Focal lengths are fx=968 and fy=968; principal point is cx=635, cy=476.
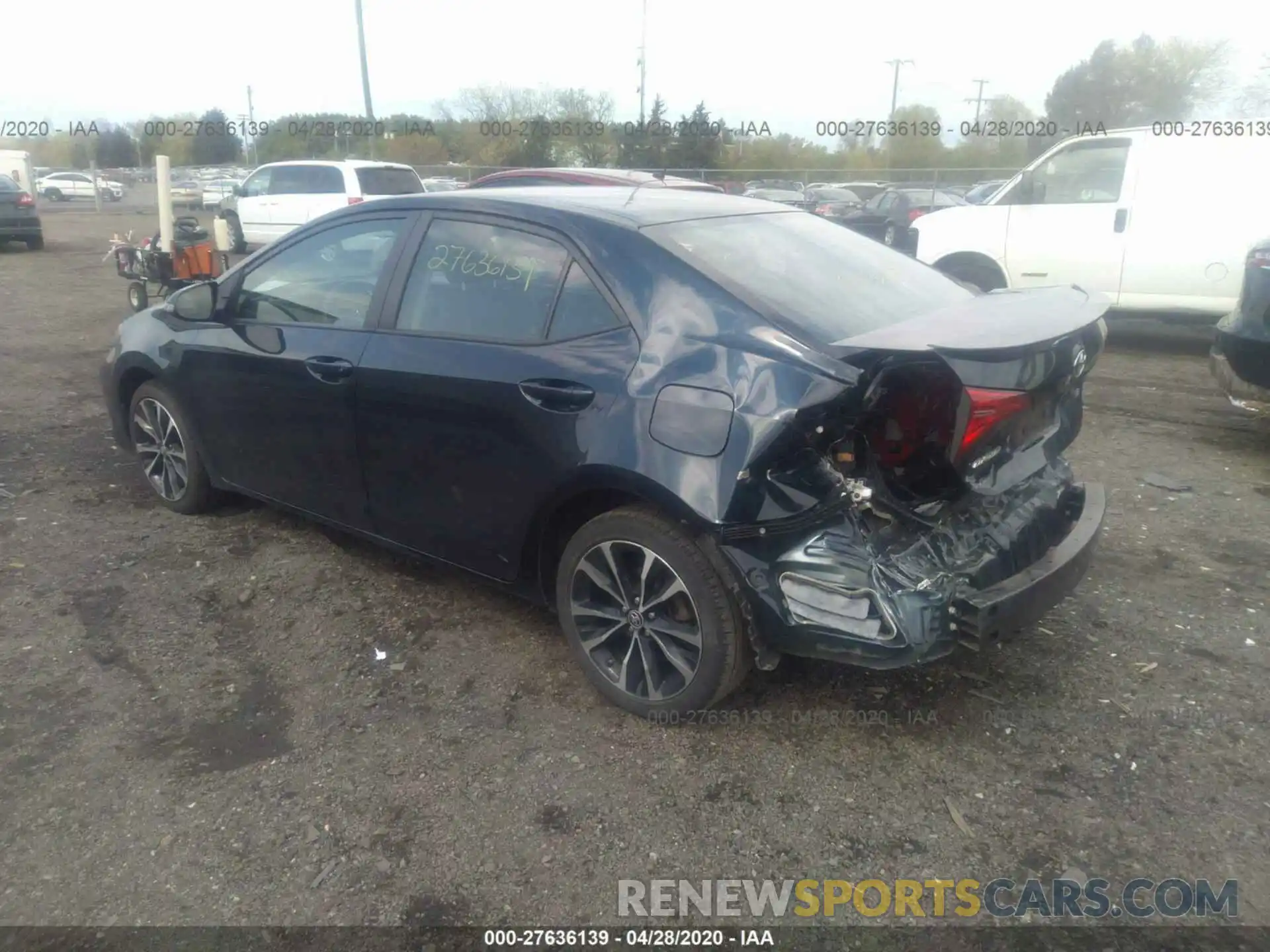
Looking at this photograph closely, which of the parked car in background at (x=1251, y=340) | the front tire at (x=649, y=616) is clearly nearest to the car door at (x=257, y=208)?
the parked car in background at (x=1251, y=340)

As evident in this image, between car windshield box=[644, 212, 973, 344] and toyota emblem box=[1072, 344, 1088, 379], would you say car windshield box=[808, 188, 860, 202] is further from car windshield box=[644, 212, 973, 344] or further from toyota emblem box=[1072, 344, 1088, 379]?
toyota emblem box=[1072, 344, 1088, 379]

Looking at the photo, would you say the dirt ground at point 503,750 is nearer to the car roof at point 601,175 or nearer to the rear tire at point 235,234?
the car roof at point 601,175

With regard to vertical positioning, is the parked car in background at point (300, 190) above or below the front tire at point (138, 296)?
above

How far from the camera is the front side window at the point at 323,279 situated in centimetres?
374

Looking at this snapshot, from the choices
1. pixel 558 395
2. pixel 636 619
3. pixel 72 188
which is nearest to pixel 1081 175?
pixel 558 395

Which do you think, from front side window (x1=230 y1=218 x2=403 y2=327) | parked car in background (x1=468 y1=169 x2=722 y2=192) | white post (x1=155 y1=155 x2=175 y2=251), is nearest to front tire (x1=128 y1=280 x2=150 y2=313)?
white post (x1=155 y1=155 x2=175 y2=251)

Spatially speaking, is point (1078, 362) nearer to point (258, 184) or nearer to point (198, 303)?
point (198, 303)

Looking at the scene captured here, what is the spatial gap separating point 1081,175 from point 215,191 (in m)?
29.1

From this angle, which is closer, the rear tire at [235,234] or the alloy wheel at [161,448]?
the alloy wheel at [161,448]

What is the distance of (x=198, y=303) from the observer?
4277 millimetres

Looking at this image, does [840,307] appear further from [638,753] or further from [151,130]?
[151,130]

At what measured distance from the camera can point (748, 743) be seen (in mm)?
3062

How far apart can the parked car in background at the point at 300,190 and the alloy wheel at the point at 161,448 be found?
445 inches

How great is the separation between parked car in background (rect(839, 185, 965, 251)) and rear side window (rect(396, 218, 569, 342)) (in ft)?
24.1
